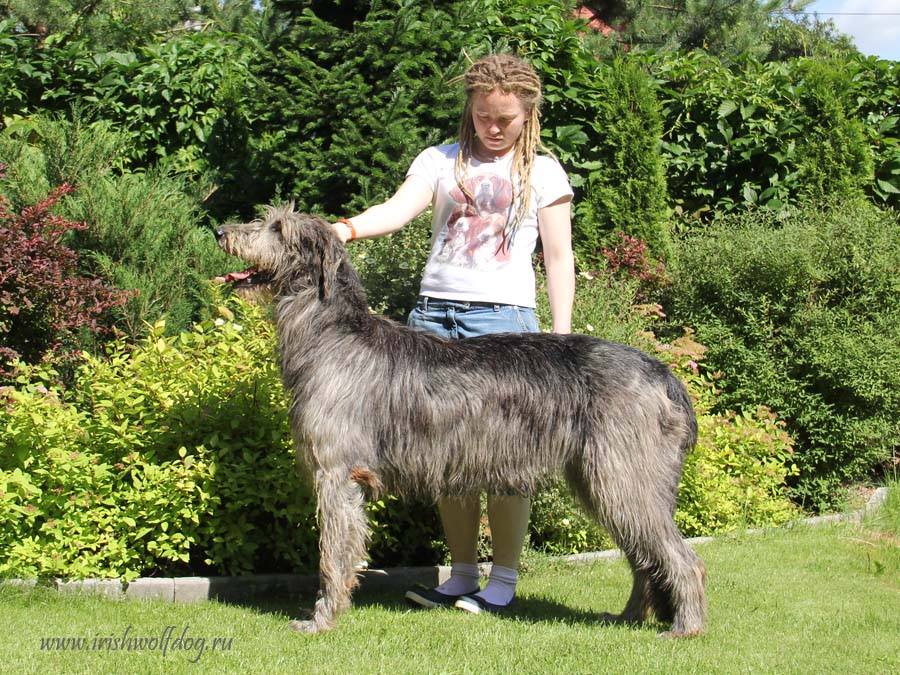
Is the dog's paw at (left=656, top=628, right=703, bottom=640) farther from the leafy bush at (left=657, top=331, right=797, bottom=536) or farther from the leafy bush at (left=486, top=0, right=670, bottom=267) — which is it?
the leafy bush at (left=486, top=0, right=670, bottom=267)

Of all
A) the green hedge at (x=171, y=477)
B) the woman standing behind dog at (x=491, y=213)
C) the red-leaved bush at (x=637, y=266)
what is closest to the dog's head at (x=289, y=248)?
the woman standing behind dog at (x=491, y=213)

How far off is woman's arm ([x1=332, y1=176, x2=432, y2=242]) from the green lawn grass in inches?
72.2

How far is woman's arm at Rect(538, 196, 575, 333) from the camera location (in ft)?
15.4

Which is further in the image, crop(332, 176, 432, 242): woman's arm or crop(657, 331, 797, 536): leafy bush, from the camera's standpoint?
crop(657, 331, 797, 536): leafy bush

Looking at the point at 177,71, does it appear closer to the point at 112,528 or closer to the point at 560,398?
the point at 112,528

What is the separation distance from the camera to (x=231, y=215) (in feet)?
26.3

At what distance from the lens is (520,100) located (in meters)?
4.50

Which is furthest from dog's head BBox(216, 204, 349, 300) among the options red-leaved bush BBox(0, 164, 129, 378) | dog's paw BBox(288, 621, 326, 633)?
red-leaved bush BBox(0, 164, 129, 378)

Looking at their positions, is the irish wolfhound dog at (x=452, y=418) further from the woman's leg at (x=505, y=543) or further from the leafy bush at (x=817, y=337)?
the leafy bush at (x=817, y=337)

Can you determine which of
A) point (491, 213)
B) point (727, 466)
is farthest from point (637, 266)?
point (491, 213)

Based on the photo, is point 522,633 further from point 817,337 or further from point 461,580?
point 817,337

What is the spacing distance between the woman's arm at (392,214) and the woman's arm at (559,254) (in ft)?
1.98

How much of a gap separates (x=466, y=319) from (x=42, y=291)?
2922mm

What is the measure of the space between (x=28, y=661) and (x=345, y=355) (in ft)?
5.86
